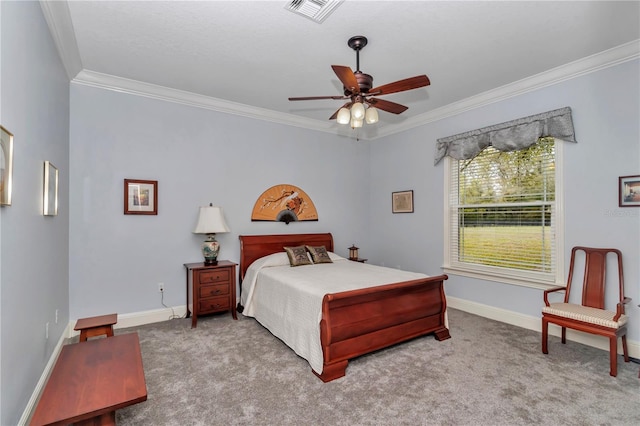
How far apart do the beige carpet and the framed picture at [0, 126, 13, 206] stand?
1484 millimetres

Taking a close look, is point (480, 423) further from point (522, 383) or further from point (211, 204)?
point (211, 204)

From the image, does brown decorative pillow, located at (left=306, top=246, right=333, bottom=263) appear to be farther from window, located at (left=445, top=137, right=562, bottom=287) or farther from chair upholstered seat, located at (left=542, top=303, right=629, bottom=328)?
chair upholstered seat, located at (left=542, top=303, right=629, bottom=328)

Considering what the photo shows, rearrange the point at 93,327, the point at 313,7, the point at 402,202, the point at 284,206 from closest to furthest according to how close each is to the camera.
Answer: the point at 313,7 < the point at 93,327 < the point at 284,206 < the point at 402,202

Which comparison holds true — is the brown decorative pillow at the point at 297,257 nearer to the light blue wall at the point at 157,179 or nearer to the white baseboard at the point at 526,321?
the light blue wall at the point at 157,179

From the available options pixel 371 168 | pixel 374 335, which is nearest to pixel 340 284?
pixel 374 335

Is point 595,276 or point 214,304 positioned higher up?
point 595,276

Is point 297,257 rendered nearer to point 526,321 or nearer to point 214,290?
point 214,290

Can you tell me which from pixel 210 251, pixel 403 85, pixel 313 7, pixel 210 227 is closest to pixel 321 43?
pixel 313 7

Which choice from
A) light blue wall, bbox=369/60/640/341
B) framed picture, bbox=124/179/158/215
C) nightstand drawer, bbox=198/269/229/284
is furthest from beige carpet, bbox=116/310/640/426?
framed picture, bbox=124/179/158/215

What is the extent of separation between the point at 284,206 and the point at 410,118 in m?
2.40

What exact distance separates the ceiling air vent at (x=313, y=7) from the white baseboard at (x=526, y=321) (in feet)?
12.3

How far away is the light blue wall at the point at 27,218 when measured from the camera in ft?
5.28

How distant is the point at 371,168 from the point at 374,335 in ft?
11.7

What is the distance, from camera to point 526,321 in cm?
361
